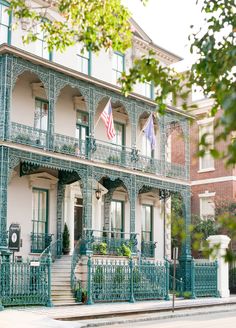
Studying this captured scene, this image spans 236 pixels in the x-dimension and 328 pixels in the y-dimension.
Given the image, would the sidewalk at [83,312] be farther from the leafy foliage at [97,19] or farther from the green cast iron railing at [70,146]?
the leafy foliage at [97,19]

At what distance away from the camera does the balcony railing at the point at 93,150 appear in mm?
20766

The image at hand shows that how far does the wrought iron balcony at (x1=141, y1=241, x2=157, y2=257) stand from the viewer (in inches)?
1077

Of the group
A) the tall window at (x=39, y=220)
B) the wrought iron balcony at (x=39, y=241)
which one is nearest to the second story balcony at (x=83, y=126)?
the tall window at (x=39, y=220)

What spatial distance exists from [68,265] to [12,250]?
11.3ft

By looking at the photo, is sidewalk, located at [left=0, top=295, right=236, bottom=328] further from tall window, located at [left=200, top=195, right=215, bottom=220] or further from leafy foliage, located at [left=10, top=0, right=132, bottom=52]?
tall window, located at [left=200, top=195, right=215, bottom=220]

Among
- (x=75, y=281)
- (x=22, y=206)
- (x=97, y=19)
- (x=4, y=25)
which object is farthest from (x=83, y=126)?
(x=97, y=19)

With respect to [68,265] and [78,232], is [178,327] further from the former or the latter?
[78,232]

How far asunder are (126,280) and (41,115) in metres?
6.85

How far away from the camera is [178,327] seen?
1517 cm

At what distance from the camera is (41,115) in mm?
23203

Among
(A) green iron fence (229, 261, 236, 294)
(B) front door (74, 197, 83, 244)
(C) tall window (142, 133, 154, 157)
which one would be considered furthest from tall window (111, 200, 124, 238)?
(A) green iron fence (229, 261, 236, 294)

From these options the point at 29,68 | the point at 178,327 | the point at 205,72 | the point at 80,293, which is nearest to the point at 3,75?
the point at 29,68

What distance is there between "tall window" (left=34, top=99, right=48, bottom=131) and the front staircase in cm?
493

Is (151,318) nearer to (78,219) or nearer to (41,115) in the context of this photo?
(78,219)
